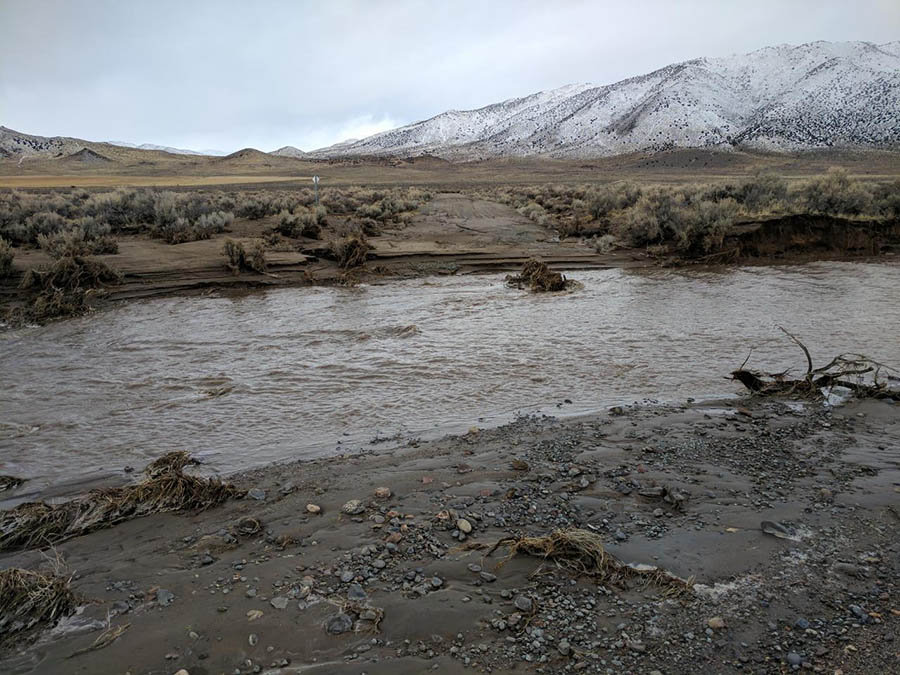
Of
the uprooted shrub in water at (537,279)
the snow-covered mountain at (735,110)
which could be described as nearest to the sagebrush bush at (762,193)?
the uprooted shrub in water at (537,279)

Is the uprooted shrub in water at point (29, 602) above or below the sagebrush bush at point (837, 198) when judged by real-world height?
below

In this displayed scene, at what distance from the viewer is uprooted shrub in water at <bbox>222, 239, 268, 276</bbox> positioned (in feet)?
47.8

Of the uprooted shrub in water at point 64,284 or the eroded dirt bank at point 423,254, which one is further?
the eroded dirt bank at point 423,254

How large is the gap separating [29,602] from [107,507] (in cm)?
120

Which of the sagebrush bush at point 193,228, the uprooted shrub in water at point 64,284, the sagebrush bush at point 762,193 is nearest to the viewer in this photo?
the uprooted shrub in water at point 64,284

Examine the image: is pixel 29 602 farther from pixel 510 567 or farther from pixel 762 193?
pixel 762 193

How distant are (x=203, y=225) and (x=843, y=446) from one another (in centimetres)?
1778

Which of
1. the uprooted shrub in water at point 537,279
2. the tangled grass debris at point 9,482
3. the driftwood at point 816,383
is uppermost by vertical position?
the uprooted shrub in water at point 537,279

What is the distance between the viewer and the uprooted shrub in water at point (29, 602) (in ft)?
10.3

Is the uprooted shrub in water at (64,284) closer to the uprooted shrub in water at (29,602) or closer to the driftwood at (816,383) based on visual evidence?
the uprooted shrub in water at (29,602)

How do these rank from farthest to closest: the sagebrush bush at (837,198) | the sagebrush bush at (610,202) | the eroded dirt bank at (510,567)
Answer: the sagebrush bush at (610,202)
the sagebrush bush at (837,198)
the eroded dirt bank at (510,567)

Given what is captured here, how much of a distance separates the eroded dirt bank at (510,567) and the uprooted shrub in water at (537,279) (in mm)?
8419

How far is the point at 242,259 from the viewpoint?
48.2ft

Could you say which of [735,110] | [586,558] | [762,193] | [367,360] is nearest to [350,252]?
[367,360]
